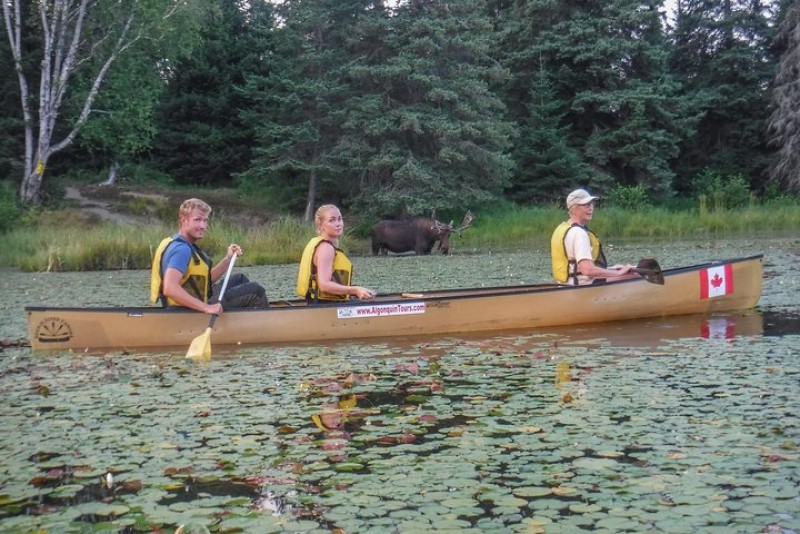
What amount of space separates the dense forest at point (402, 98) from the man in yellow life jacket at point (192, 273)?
15.3 meters

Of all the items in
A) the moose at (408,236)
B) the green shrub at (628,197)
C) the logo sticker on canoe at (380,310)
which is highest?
the green shrub at (628,197)

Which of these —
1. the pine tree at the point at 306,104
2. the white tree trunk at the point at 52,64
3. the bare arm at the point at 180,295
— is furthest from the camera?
the pine tree at the point at 306,104

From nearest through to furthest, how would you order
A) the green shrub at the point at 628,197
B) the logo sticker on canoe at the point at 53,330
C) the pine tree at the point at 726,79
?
the logo sticker on canoe at the point at 53,330, the green shrub at the point at 628,197, the pine tree at the point at 726,79

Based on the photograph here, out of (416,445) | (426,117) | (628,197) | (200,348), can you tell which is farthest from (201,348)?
(628,197)

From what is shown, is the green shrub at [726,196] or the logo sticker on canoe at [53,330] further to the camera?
the green shrub at [726,196]


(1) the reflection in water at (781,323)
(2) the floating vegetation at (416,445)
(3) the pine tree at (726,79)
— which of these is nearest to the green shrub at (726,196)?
(3) the pine tree at (726,79)

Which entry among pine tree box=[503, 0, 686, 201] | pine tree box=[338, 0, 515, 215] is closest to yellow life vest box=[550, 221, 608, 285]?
pine tree box=[338, 0, 515, 215]

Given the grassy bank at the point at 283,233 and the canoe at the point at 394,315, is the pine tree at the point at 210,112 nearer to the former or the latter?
the grassy bank at the point at 283,233

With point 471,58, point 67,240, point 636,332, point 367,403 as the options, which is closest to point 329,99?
Answer: point 471,58

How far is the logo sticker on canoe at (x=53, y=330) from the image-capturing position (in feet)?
26.4

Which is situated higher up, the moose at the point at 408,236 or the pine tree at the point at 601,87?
the pine tree at the point at 601,87

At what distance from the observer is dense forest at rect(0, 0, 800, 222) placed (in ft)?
79.7

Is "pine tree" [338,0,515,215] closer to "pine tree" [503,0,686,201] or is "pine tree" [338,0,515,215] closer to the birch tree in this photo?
"pine tree" [503,0,686,201]

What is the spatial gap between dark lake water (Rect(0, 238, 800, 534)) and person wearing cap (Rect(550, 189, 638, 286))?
0.68 meters
